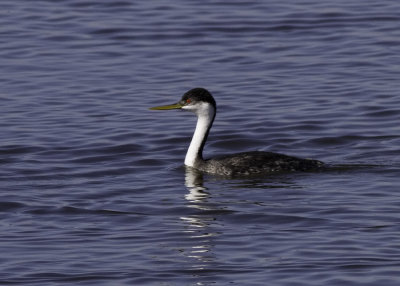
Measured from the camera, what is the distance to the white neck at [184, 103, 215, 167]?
15797mm

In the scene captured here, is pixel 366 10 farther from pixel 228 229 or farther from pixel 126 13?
pixel 228 229

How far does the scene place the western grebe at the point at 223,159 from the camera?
15102mm

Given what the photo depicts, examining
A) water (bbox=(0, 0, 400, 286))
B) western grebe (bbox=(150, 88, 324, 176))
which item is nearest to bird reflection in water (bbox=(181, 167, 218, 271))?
water (bbox=(0, 0, 400, 286))

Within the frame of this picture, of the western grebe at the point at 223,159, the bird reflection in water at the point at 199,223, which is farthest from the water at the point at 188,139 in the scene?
the western grebe at the point at 223,159

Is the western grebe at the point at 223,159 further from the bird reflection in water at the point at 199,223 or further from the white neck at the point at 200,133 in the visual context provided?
the bird reflection in water at the point at 199,223

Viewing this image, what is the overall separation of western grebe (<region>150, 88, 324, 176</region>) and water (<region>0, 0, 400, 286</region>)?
0.18 meters

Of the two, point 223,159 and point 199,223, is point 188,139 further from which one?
point 199,223

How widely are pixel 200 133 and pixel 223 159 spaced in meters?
0.68

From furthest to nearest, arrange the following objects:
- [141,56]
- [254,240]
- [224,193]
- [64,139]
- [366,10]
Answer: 1. [366,10]
2. [141,56]
3. [64,139]
4. [224,193]
5. [254,240]

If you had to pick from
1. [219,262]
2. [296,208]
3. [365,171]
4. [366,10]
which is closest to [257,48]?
[366,10]

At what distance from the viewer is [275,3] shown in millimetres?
26656

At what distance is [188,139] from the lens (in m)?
17.4

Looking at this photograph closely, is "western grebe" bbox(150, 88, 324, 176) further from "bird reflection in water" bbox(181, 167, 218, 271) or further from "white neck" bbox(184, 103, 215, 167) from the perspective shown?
"bird reflection in water" bbox(181, 167, 218, 271)

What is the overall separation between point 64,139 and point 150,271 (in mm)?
6482
